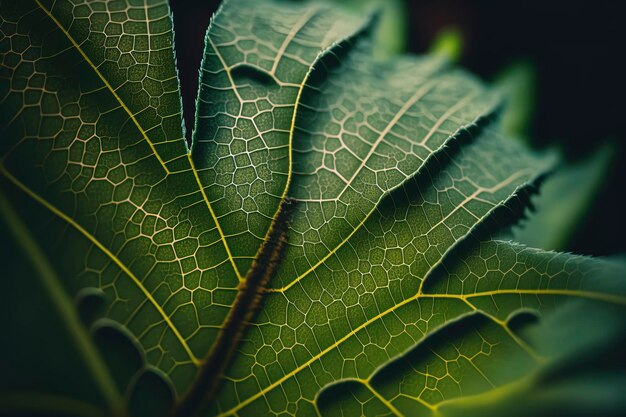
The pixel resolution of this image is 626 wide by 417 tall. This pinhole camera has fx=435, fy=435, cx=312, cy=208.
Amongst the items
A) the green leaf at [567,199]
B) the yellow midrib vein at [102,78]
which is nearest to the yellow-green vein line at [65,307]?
the yellow midrib vein at [102,78]

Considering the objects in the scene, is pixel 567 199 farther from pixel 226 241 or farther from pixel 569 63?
pixel 226 241

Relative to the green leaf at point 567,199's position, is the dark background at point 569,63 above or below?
above

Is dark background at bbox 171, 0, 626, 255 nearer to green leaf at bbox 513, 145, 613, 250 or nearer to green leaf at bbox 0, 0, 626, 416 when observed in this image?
green leaf at bbox 513, 145, 613, 250

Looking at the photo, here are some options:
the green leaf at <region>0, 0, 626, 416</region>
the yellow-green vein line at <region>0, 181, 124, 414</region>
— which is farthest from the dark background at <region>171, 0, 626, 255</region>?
the yellow-green vein line at <region>0, 181, 124, 414</region>

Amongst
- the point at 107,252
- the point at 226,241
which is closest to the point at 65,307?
the point at 107,252

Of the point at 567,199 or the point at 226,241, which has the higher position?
the point at 567,199

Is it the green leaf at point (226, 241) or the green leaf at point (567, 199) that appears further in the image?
the green leaf at point (567, 199)

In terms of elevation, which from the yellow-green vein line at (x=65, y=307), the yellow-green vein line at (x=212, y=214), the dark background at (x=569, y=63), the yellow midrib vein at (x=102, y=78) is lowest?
the yellow-green vein line at (x=65, y=307)

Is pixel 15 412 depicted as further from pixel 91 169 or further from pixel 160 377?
pixel 91 169

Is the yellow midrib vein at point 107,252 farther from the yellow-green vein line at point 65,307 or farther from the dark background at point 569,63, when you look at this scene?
the dark background at point 569,63

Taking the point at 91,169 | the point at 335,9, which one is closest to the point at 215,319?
the point at 91,169
